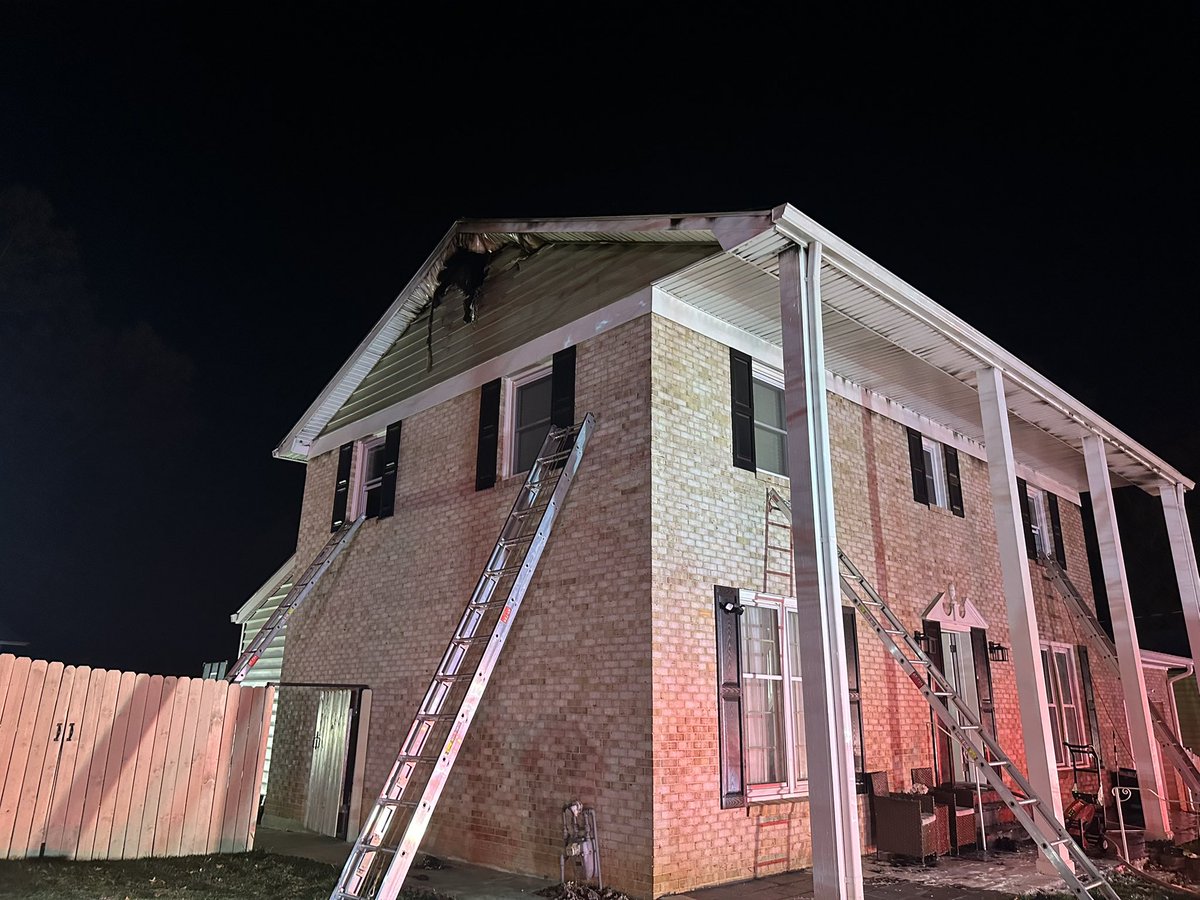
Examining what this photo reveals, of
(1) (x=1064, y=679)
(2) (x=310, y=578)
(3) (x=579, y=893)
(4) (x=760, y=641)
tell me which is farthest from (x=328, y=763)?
(1) (x=1064, y=679)

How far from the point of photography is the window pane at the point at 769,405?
9.89 m

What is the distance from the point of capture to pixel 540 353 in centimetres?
→ 1007

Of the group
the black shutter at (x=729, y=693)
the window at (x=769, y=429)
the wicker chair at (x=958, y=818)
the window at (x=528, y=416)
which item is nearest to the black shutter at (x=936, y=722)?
the wicker chair at (x=958, y=818)

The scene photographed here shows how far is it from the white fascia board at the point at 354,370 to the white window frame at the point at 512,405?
9.34 feet

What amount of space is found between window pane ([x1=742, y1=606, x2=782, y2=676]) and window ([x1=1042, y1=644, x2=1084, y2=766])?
7.21 metres

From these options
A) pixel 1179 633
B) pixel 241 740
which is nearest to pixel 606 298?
pixel 241 740

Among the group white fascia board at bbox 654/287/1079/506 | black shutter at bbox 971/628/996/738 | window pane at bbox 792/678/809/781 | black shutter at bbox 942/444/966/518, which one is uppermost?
white fascia board at bbox 654/287/1079/506

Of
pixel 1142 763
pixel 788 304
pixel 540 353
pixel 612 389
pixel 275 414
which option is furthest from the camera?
pixel 275 414

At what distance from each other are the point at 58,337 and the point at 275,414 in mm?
8090

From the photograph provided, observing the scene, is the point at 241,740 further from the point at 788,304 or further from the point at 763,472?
the point at 788,304

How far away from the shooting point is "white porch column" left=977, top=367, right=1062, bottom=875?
8.12 m

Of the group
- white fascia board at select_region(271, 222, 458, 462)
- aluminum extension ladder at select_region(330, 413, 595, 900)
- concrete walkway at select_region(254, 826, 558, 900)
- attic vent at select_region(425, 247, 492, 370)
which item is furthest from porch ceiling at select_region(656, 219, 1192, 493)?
concrete walkway at select_region(254, 826, 558, 900)

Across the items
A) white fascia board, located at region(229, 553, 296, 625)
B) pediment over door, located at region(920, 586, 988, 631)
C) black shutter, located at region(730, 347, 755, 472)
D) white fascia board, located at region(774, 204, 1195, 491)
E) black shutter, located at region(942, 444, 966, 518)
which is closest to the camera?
white fascia board, located at region(774, 204, 1195, 491)

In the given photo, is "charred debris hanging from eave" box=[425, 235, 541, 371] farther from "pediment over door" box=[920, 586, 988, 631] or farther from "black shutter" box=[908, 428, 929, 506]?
"pediment over door" box=[920, 586, 988, 631]
